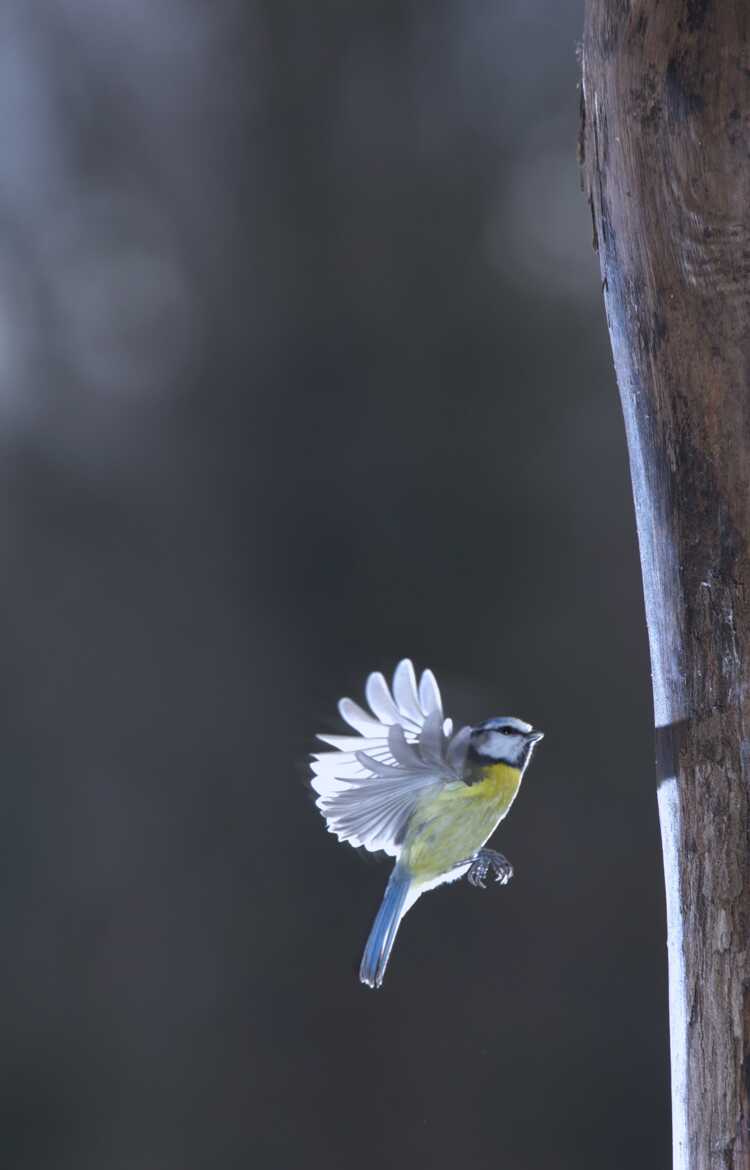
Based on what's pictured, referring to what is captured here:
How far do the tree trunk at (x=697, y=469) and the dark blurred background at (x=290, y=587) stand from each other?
84 cm

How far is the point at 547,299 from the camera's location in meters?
1.69

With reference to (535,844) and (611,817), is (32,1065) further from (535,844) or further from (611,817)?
(611,817)

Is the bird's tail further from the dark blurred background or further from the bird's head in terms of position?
the dark blurred background

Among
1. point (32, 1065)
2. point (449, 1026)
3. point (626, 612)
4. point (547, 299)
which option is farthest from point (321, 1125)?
point (547, 299)

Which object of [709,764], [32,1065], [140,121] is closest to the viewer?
[709,764]

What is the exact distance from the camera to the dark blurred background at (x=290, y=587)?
1540 mm

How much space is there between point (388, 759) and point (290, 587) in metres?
0.84

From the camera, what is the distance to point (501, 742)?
77cm

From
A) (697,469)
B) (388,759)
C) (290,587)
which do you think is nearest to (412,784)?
(388,759)

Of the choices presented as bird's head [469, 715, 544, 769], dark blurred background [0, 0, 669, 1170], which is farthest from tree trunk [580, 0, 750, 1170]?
dark blurred background [0, 0, 669, 1170]

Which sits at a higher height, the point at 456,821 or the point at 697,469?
the point at 697,469

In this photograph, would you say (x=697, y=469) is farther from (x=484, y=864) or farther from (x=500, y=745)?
(x=484, y=864)

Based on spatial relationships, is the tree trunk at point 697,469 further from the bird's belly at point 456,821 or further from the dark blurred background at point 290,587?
the dark blurred background at point 290,587

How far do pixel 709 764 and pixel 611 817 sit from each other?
0.92 meters
